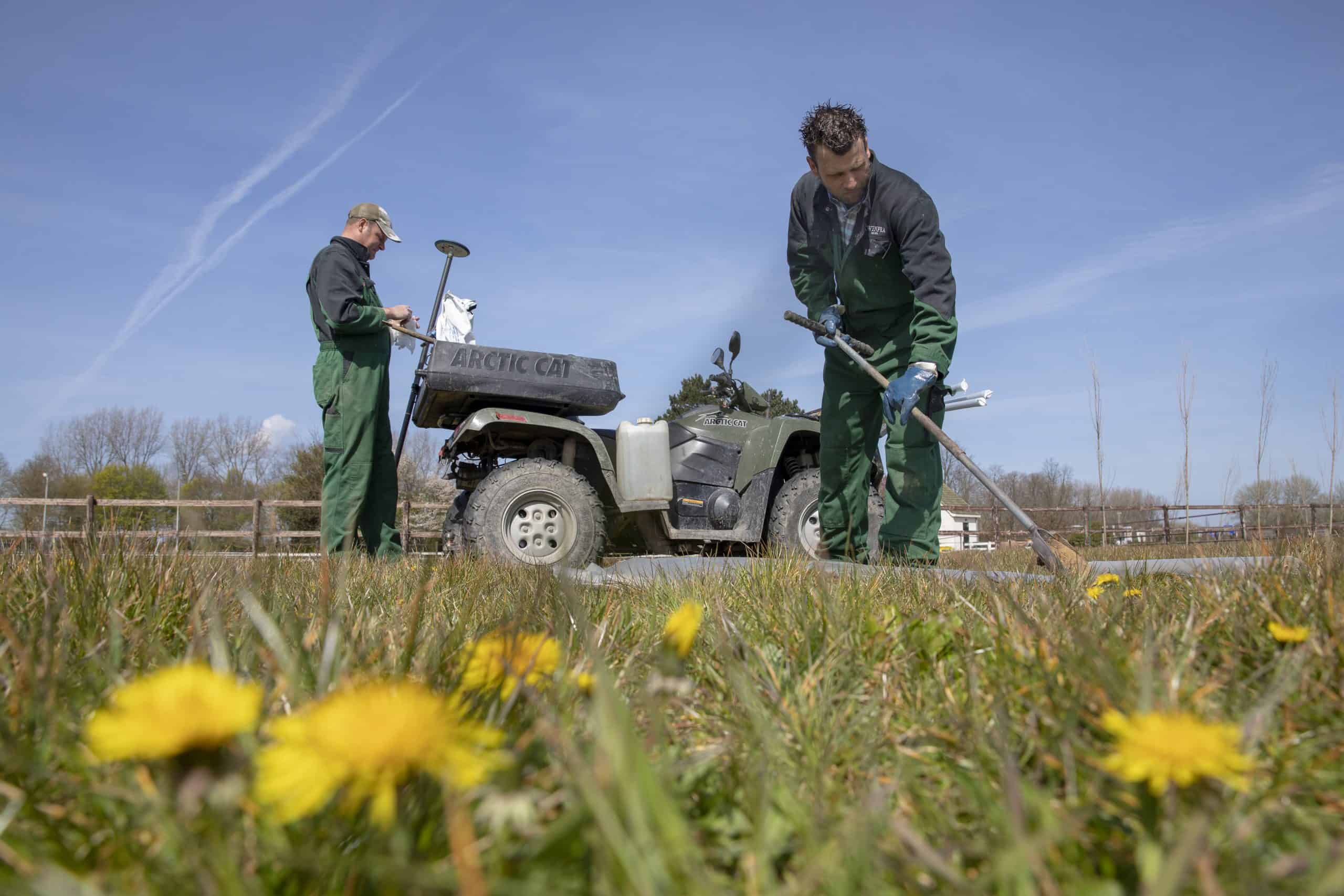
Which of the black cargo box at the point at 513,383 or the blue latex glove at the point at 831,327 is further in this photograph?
the black cargo box at the point at 513,383

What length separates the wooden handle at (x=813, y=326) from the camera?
14.9 feet

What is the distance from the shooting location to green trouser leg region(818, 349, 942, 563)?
438 cm

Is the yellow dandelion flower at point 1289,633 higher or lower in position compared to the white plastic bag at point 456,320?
lower

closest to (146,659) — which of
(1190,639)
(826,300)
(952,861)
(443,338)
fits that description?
(952,861)

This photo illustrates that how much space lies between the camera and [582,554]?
5.64m

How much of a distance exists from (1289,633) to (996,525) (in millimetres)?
27706

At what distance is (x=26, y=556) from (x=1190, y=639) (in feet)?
8.62

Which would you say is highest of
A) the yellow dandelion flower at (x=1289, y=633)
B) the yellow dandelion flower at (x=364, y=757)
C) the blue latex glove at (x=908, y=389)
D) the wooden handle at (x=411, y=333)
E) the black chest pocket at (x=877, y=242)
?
the black chest pocket at (x=877, y=242)

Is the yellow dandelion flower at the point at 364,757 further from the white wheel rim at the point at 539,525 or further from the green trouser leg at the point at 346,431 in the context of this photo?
the green trouser leg at the point at 346,431

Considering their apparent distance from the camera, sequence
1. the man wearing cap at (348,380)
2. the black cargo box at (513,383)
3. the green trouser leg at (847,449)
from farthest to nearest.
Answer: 1. the black cargo box at (513,383)
2. the man wearing cap at (348,380)
3. the green trouser leg at (847,449)

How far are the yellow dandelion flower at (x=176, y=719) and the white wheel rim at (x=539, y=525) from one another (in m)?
5.09

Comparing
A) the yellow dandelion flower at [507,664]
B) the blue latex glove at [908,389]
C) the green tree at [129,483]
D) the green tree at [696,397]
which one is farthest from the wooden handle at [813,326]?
the green tree at [129,483]

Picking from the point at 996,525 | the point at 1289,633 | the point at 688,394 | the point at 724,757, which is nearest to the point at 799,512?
the point at 1289,633

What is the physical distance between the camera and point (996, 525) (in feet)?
87.8
